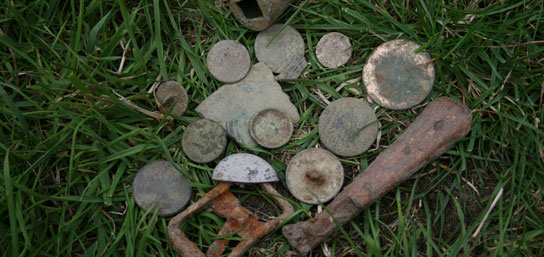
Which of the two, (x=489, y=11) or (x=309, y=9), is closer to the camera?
(x=489, y=11)

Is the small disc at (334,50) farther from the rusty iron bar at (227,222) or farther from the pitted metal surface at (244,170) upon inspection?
the rusty iron bar at (227,222)

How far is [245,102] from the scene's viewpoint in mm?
3061

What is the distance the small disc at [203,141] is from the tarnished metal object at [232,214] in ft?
0.42

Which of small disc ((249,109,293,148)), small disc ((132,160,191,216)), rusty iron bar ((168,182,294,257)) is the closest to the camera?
rusty iron bar ((168,182,294,257))

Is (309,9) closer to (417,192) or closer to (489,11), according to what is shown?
(489,11)

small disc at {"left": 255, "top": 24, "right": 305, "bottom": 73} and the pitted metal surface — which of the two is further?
small disc at {"left": 255, "top": 24, "right": 305, "bottom": 73}

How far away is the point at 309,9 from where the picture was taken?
10.1 ft

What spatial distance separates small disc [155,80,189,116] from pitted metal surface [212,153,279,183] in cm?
48

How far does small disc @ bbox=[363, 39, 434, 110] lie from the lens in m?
2.94

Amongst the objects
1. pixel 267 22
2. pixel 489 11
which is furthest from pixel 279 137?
pixel 489 11

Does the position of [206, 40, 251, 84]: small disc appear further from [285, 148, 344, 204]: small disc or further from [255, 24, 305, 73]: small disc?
[285, 148, 344, 204]: small disc

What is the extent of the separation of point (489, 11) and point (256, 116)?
5.38ft

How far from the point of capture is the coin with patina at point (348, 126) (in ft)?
9.61

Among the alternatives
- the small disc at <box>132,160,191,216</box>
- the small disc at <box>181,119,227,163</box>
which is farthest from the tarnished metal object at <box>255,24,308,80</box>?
the small disc at <box>132,160,191,216</box>
